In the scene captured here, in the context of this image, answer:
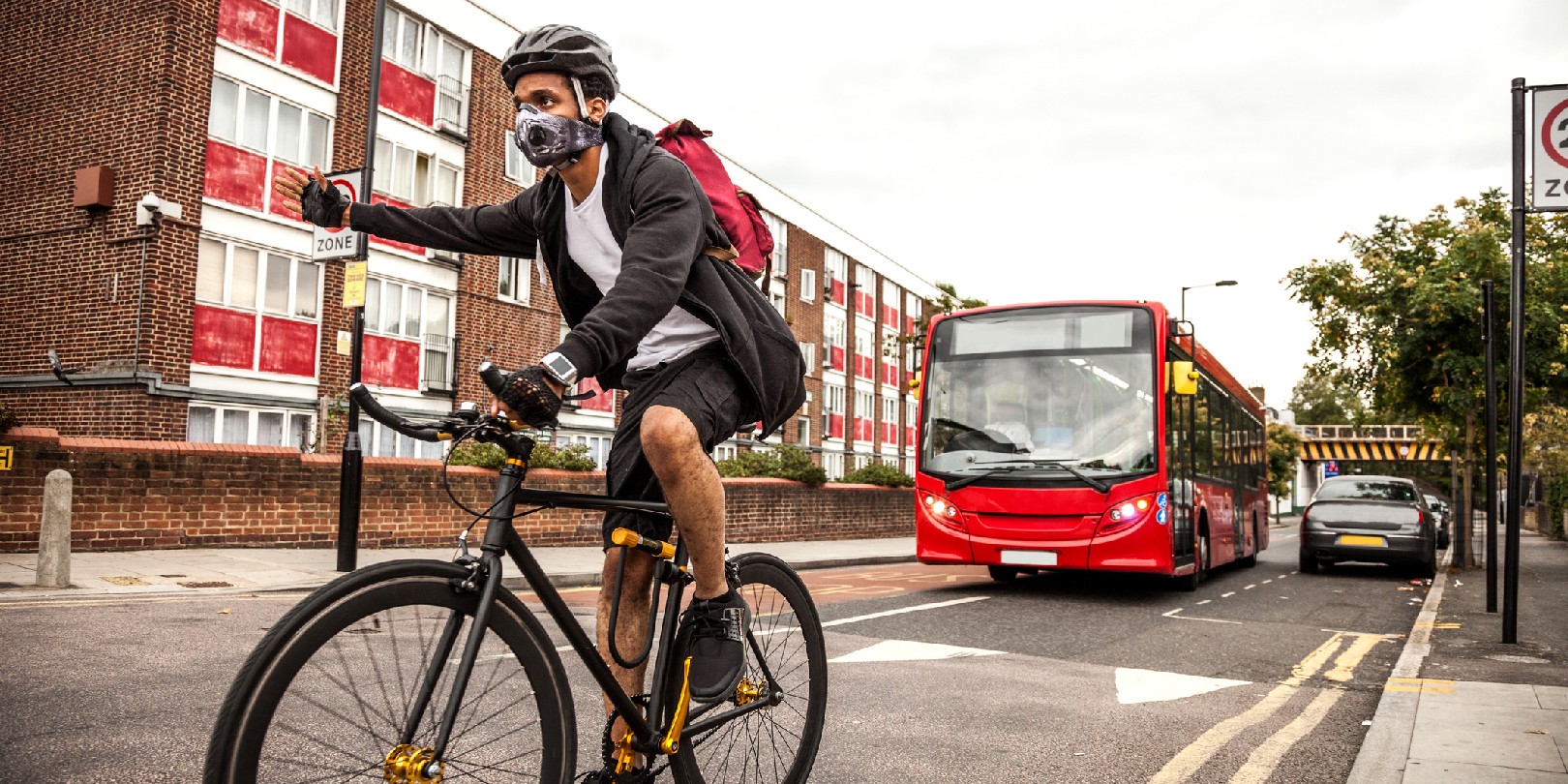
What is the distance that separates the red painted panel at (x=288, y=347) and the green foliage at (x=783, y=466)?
8.07 m

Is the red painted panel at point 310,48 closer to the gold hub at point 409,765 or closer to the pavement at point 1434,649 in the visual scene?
the pavement at point 1434,649

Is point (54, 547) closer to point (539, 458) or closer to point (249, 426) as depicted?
point (539, 458)

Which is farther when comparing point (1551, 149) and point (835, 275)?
point (835, 275)

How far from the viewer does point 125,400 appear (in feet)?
61.1

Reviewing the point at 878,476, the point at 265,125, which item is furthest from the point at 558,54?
the point at 878,476

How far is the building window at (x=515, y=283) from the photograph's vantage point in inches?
1053

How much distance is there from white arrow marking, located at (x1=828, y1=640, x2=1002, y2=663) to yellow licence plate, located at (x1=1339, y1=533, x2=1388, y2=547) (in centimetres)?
1143

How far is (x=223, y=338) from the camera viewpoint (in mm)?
19922

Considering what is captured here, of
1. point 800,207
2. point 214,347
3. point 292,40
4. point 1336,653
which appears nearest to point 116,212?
point 214,347

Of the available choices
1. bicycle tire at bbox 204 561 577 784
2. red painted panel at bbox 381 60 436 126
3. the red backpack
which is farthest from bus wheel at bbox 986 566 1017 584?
red painted panel at bbox 381 60 436 126

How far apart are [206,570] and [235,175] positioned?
11.9 m

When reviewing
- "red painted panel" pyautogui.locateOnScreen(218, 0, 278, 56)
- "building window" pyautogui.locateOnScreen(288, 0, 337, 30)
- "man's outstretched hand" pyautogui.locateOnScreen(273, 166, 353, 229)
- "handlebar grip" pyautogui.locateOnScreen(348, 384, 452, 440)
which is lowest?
"handlebar grip" pyautogui.locateOnScreen(348, 384, 452, 440)

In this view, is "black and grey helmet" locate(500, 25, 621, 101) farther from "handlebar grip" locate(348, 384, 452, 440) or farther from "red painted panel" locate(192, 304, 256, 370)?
"red painted panel" locate(192, 304, 256, 370)

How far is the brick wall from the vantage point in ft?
36.4
